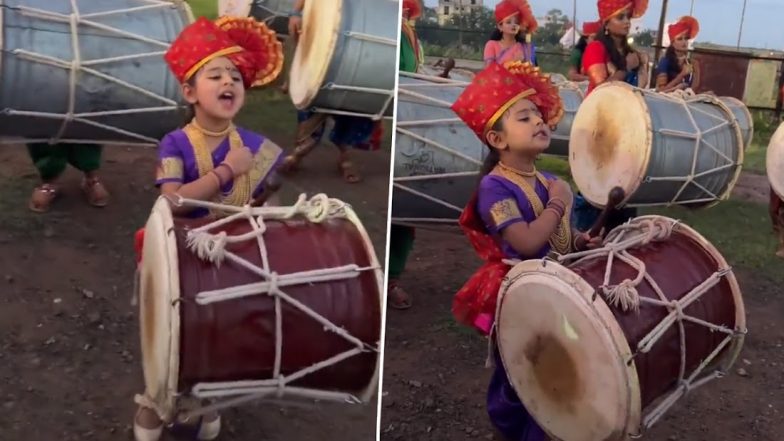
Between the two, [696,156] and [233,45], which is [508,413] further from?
[696,156]

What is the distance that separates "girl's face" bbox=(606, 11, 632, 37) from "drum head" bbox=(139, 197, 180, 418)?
117 centimetres

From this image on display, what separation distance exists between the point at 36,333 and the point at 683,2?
1360mm

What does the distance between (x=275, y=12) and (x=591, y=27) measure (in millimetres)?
706

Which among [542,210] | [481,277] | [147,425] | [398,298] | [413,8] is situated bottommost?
[147,425]

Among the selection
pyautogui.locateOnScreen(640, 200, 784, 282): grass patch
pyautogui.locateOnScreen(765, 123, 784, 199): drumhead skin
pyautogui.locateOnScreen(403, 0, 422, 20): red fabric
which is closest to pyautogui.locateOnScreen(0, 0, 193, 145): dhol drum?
pyautogui.locateOnScreen(403, 0, 422, 20): red fabric

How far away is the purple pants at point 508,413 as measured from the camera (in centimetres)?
131

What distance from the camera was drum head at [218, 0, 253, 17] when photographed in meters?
1.66


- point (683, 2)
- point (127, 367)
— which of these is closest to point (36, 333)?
point (127, 367)

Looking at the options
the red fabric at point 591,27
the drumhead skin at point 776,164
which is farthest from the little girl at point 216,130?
the drumhead skin at point 776,164

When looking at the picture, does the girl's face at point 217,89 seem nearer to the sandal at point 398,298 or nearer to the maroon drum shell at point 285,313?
the maroon drum shell at point 285,313

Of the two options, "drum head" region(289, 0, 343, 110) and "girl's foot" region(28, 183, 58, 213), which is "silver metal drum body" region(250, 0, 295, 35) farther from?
"girl's foot" region(28, 183, 58, 213)

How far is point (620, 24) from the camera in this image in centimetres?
183

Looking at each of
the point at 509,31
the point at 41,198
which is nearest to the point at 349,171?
the point at 509,31

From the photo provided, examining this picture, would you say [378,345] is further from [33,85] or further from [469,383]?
[33,85]
